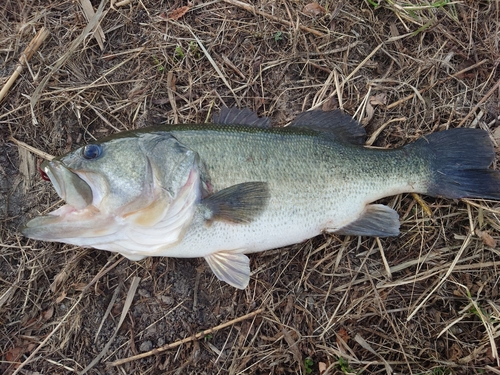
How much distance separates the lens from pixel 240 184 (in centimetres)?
263

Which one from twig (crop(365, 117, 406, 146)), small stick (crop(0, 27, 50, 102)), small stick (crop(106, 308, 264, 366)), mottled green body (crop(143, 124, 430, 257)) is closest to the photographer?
mottled green body (crop(143, 124, 430, 257))

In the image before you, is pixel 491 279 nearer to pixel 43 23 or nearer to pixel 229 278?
pixel 229 278

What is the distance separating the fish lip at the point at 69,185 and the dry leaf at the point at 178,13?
1822 millimetres

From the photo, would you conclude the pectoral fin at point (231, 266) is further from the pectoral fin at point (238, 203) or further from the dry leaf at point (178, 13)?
the dry leaf at point (178, 13)

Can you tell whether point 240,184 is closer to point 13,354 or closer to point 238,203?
point 238,203

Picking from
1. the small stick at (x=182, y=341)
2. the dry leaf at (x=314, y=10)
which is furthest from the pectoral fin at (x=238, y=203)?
the dry leaf at (x=314, y=10)

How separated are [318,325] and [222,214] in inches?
49.4

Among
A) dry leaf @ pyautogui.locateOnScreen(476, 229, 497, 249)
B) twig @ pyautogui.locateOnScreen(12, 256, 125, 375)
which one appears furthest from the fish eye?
dry leaf @ pyautogui.locateOnScreen(476, 229, 497, 249)

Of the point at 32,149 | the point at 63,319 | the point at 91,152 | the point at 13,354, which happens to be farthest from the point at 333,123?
the point at 13,354

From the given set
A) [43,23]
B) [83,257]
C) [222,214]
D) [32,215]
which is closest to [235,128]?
[222,214]

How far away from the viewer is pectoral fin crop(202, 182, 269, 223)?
261 cm

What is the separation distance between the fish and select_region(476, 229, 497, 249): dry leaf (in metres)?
0.34

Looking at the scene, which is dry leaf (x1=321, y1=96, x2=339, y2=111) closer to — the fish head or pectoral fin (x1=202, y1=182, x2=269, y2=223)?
pectoral fin (x1=202, y1=182, x2=269, y2=223)

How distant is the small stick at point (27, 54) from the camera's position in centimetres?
338
